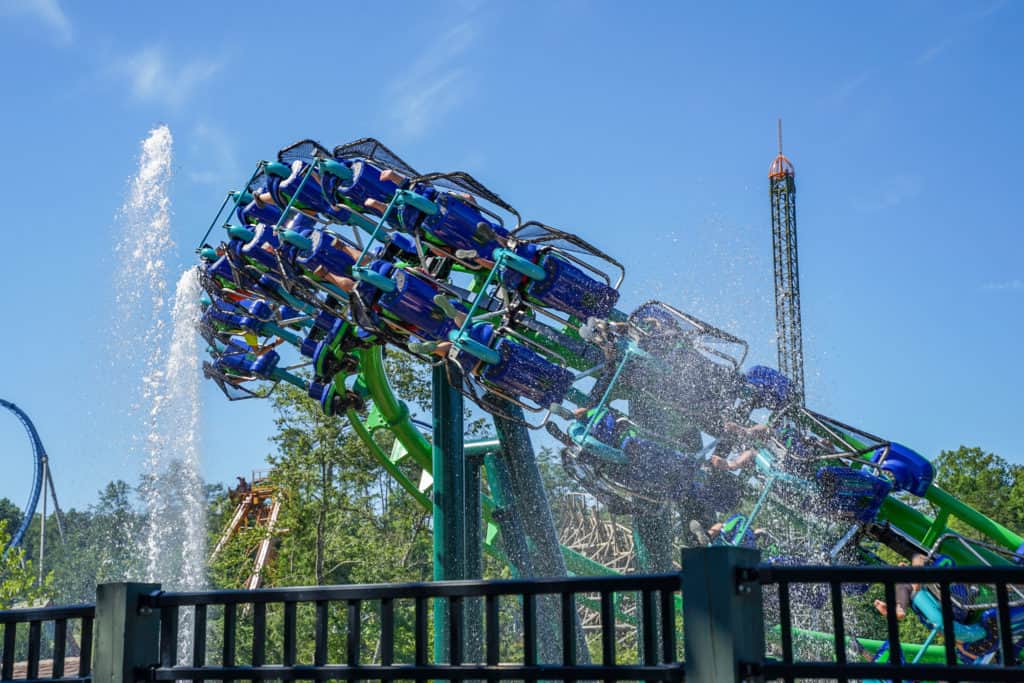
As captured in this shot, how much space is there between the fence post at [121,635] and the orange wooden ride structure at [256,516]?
17577 millimetres

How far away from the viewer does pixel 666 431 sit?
7.98 metres

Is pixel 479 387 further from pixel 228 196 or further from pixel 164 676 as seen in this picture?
pixel 164 676

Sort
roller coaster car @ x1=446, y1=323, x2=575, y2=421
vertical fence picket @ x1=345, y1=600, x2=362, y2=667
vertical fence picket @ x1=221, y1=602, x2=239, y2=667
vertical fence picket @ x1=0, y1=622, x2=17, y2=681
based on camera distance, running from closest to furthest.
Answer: vertical fence picket @ x1=345, y1=600, x2=362, y2=667, vertical fence picket @ x1=221, y1=602, x2=239, y2=667, vertical fence picket @ x1=0, y1=622, x2=17, y2=681, roller coaster car @ x1=446, y1=323, x2=575, y2=421

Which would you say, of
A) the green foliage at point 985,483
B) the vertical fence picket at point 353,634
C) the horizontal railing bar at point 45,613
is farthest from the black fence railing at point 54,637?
the green foliage at point 985,483

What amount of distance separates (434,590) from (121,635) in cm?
78

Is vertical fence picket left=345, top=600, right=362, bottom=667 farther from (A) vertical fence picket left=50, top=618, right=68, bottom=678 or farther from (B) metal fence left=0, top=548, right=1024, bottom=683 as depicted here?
(A) vertical fence picket left=50, top=618, right=68, bottom=678

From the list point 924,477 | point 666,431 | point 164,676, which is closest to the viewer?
point 164,676

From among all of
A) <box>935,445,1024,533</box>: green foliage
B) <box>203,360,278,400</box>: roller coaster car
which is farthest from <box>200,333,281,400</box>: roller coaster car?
<box>935,445,1024,533</box>: green foliage

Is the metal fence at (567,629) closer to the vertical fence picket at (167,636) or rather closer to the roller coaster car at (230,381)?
the vertical fence picket at (167,636)

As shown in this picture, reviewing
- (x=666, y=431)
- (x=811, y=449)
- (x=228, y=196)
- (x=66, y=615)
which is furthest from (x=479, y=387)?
(x=66, y=615)

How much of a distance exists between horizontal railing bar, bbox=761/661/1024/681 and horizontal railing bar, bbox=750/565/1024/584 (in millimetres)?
151

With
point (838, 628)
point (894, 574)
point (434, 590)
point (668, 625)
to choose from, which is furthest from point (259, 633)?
point (894, 574)

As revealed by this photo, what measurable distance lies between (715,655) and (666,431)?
6.00 meters

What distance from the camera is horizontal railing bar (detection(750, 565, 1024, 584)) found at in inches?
76.4
